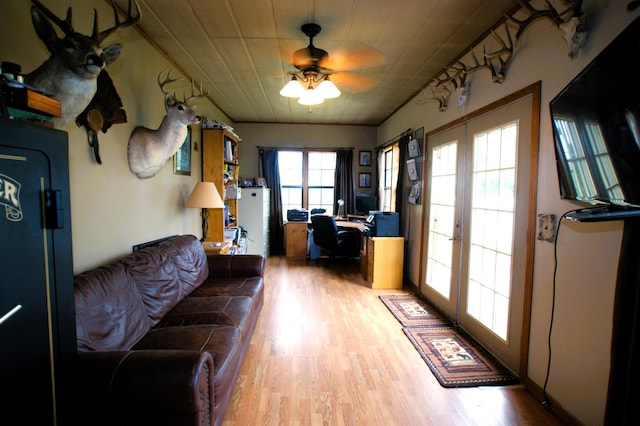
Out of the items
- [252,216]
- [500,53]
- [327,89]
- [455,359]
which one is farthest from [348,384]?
[252,216]

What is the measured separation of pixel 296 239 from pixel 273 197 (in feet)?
3.24

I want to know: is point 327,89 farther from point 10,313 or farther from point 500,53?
point 10,313

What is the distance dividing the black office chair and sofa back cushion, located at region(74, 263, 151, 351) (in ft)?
10.7

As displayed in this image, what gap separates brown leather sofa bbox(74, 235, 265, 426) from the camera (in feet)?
4.00

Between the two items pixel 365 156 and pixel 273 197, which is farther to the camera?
pixel 365 156

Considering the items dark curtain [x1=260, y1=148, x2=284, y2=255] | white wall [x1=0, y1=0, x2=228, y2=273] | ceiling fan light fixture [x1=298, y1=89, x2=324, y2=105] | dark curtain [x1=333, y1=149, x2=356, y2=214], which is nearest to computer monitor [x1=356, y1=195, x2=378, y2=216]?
dark curtain [x1=333, y1=149, x2=356, y2=214]

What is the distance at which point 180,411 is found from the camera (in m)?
1.23

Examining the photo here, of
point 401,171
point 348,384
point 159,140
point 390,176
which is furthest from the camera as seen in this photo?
point 390,176

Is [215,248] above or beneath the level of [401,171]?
beneath

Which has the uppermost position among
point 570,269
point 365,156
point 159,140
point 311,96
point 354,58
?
point 354,58

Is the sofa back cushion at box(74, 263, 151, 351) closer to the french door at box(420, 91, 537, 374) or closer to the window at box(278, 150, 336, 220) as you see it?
the french door at box(420, 91, 537, 374)

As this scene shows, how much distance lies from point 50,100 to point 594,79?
6.56 feet

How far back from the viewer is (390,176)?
17.8ft

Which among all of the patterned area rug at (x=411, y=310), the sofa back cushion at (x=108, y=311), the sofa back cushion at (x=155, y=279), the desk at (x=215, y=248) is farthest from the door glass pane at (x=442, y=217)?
the sofa back cushion at (x=108, y=311)
